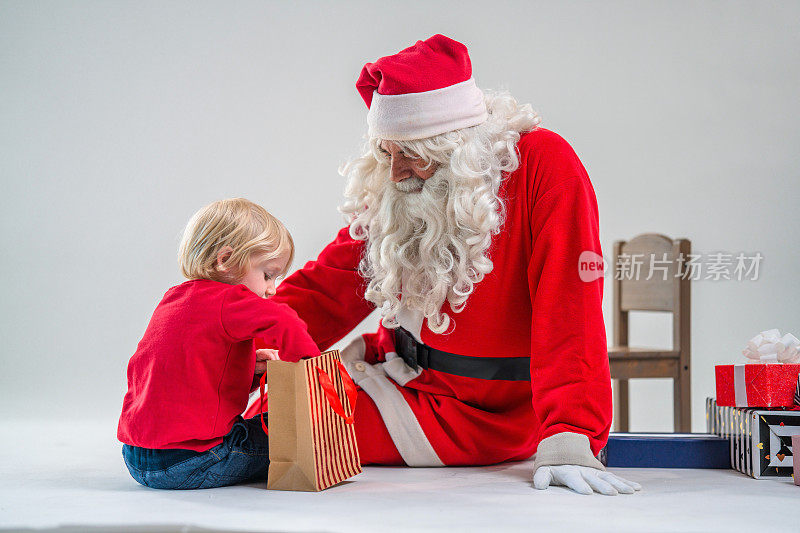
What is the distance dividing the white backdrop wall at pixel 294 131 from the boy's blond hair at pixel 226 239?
2.01 m

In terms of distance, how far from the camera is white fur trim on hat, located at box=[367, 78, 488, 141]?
195cm

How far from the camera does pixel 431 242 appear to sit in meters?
1.97

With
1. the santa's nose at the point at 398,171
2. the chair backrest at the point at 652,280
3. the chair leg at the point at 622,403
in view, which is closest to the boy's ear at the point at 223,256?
the santa's nose at the point at 398,171

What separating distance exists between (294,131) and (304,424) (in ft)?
8.34

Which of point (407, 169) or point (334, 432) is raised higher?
point (407, 169)

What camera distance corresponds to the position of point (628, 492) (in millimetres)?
1691

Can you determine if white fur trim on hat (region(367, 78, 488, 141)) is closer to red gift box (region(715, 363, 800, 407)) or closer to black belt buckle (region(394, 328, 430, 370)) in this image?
black belt buckle (region(394, 328, 430, 370))

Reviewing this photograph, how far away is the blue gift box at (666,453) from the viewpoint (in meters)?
2.09

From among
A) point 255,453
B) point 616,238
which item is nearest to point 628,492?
point 255,453

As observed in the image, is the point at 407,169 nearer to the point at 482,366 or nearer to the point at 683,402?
the point at 482,366

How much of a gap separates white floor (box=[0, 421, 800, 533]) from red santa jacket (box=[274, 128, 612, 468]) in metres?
0.09

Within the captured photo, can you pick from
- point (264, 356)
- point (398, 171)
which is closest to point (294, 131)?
point (398, 171)

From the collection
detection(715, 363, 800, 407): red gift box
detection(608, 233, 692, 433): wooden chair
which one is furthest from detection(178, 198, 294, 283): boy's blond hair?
detection(608, 233, 692, 433): wooden chair

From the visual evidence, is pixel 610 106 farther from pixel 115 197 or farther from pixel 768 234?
pixel 115 197
